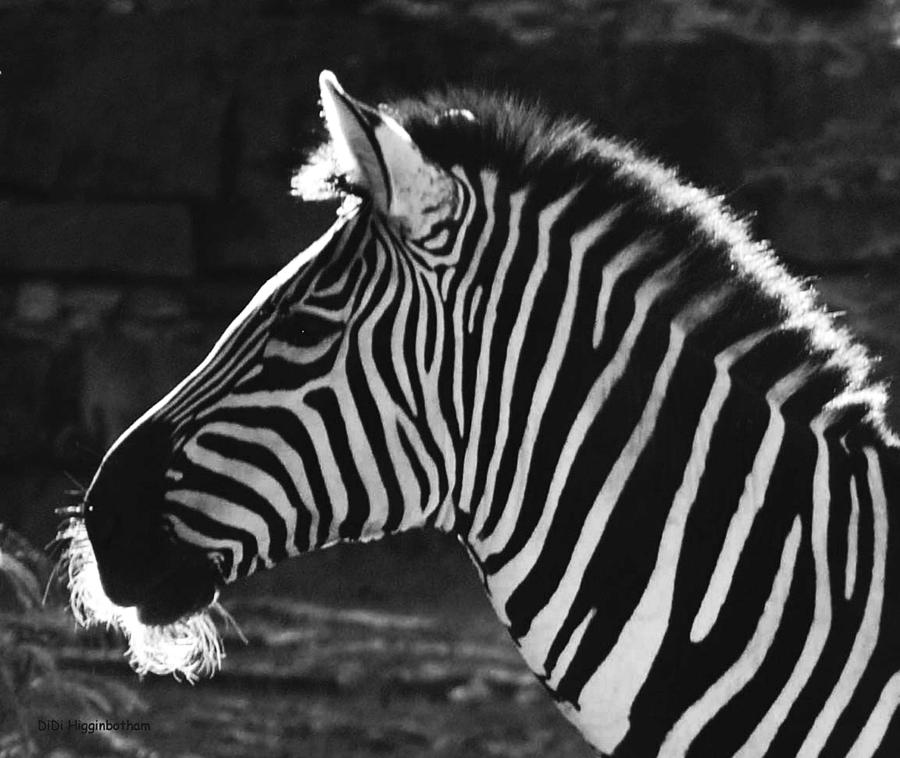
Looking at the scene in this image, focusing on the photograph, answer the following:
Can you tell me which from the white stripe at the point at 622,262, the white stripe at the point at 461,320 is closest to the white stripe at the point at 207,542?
the white stripe at the point at 461,320

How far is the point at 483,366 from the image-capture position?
83.8 inches

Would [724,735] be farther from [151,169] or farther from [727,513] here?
[151,169]

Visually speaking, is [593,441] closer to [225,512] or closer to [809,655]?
[809,655]

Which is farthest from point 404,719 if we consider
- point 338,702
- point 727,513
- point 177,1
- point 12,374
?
point 177,1

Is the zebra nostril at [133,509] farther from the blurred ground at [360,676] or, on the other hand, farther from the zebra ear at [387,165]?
the blurred ground at [360,676]

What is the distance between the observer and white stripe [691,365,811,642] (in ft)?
6.77

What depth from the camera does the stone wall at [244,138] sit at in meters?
7.45


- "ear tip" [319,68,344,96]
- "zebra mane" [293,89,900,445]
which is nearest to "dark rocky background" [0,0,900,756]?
"zebra mane" [293,89,900,445]

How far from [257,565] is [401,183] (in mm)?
653

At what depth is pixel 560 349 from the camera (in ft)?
7.00

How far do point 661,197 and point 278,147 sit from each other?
5875 millimetres

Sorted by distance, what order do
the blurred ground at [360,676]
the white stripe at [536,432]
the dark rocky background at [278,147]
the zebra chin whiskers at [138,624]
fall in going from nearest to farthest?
1. the white stripe at [536,432]
2. the zebra chin whiskers at [138,624]
3. the blurred ground at [360,676]
4. the dark rocky background at [278,147]

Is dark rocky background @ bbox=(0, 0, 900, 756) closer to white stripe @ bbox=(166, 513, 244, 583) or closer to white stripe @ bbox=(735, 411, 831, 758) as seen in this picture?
white stripe @ bbox=(166, 513, 244, 583)

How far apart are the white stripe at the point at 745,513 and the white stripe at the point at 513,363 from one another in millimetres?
318
